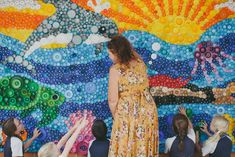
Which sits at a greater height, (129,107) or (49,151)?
(129,107)

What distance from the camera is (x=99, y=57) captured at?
17.5 feet

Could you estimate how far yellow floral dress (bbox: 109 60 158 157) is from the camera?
4.48m

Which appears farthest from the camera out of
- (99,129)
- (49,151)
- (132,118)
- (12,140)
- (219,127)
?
(219,127)

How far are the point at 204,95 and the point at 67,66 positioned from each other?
5.05 ft

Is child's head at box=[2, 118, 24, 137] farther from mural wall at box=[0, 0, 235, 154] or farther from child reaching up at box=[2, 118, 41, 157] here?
mural wall at box=[0, 0, 235, 154]

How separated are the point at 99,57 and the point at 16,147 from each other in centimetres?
134

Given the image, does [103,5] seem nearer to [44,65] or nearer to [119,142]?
[44,65]

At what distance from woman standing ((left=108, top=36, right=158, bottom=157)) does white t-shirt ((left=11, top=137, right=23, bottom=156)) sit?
3.00 feet

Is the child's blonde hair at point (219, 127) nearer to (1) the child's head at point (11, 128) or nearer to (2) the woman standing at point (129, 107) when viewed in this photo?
(2) the woman standing at point (129, 107)

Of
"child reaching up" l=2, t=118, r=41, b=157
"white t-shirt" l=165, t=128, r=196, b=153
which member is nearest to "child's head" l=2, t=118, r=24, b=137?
"child reaching up" l=2, t=118, r=41, b=157

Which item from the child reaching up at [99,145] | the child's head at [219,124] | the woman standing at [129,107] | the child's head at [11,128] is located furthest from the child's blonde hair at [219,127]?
the child's head at [11,128]

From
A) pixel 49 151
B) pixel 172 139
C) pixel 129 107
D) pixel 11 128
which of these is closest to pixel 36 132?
pixel 11 128

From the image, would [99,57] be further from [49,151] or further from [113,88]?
[49,151]

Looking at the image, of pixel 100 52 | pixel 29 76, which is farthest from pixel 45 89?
pixel 100 52
